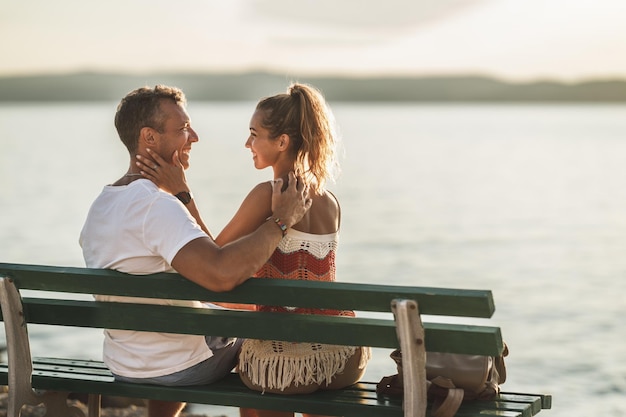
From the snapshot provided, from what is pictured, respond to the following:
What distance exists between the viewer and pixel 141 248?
4.66m

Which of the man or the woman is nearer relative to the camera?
the man

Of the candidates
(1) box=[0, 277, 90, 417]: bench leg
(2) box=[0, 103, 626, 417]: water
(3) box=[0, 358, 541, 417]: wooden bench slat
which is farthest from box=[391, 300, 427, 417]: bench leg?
(2) box=[0, 103, 626, 417]: water

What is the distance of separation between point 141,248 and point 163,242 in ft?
0.52

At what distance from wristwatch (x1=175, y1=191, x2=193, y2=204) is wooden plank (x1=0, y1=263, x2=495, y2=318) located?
0.52 m

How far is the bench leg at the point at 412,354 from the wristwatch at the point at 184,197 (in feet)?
4.10

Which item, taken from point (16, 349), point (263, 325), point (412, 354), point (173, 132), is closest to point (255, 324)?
point (263, 325)

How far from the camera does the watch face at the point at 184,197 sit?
5.03m

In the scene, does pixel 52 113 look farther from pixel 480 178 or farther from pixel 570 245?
pixel 570 245

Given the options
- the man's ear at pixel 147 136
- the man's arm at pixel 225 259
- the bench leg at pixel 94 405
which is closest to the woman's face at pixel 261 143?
the man's ear at pixel 147 136

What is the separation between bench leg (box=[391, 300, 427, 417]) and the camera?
4180 mm

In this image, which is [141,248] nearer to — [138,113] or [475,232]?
[138,113]

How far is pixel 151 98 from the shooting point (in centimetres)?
491

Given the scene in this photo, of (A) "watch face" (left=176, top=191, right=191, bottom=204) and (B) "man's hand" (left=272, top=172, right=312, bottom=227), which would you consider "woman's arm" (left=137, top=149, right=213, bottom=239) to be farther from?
(B) "man's hand" (left=272, top=172, right=312, bottom=227)

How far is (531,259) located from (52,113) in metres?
163
